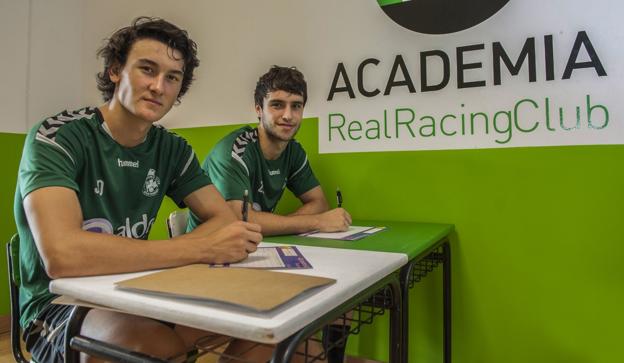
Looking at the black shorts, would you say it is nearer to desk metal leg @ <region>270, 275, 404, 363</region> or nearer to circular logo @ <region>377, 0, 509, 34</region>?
desk metal leg @ <region>270, 275, 404, 363</region>

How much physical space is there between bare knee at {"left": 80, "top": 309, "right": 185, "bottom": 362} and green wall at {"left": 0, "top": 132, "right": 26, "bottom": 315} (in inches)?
79.0

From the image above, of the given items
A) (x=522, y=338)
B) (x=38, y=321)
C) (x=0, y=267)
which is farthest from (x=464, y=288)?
(x=0, y=267)

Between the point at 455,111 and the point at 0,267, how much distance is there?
104 inches

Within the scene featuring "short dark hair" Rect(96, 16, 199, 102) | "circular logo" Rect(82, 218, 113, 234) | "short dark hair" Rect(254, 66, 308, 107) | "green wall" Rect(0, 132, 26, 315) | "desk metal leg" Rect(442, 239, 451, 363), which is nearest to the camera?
"circular logo" Rect(82, 218, 113, 234)

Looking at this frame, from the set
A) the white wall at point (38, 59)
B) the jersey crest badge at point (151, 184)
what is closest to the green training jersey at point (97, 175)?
the jersey crest badge at point (151, 184)

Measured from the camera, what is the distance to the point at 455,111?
1.73 metres

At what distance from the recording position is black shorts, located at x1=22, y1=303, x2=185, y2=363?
32.7 inches

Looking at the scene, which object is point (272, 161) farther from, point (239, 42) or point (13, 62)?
point (13, 62)

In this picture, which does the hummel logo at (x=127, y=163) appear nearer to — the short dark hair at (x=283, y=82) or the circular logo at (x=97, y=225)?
the circular logo at (x=97, y=225)

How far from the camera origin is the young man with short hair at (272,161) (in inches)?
59.3

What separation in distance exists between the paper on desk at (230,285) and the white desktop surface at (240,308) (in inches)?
0.4

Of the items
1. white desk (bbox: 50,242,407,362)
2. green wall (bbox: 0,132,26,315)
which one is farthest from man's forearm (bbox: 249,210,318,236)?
green wall (bbox: 0,132,26,315)

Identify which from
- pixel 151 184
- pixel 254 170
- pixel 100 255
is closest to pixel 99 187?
pixel 151 184

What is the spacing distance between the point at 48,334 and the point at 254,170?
3.19ft
